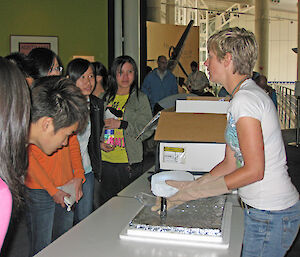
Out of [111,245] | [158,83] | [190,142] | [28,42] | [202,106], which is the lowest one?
[111,245]

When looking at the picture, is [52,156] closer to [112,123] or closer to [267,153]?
[112,123]

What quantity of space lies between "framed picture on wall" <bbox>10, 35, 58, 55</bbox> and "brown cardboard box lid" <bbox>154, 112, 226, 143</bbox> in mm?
3506

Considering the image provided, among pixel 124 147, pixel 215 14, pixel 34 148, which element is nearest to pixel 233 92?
pixel 34 148

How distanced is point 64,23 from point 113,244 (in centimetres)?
437

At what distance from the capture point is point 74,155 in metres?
2.12

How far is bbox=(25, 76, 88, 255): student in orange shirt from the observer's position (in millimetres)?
1364

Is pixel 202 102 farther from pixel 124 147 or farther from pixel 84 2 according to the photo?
pixel 84 2

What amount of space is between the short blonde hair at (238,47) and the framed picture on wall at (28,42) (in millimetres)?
4123

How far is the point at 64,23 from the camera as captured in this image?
5.19 metres

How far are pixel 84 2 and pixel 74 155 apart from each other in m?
3.56

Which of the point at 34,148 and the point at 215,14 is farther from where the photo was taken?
the point at 215,14

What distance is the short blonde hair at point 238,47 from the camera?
137 centimetres

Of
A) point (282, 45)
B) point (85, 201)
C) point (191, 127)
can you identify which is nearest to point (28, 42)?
point (85, 201)

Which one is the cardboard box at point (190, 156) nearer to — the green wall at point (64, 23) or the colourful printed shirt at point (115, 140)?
the colourful printed shirt at point (115, 140)
